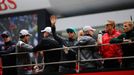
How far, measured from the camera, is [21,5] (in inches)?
550

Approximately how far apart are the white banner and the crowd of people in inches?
183

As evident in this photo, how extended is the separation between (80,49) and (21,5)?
5788 millimetres

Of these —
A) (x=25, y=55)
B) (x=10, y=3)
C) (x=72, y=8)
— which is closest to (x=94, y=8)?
(x=72, y=8)

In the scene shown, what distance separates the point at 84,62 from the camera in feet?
28.2

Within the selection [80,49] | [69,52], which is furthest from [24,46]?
[80,49]

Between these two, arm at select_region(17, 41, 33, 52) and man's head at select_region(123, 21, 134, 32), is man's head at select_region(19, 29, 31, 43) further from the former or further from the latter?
man's head at select_region(123, 21, 134, 32)

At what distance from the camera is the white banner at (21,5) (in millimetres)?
13773

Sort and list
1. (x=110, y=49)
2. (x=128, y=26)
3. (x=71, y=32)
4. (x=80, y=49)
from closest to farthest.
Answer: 1. (x=128, y=26)
2. (x=110, y=49)
3. (x=80, y=49)
4. (x=71, y=32)

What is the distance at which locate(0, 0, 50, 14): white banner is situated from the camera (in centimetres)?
1377

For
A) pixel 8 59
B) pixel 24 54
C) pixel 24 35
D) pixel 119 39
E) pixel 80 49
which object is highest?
pixel 24 35

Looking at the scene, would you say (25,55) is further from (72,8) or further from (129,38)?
(72,8)

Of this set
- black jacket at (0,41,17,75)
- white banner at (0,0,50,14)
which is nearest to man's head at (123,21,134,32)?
black jacket at (0,41,17,75)

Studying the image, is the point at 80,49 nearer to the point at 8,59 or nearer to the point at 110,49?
the point at 110,49

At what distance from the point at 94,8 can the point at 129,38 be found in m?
5.60
